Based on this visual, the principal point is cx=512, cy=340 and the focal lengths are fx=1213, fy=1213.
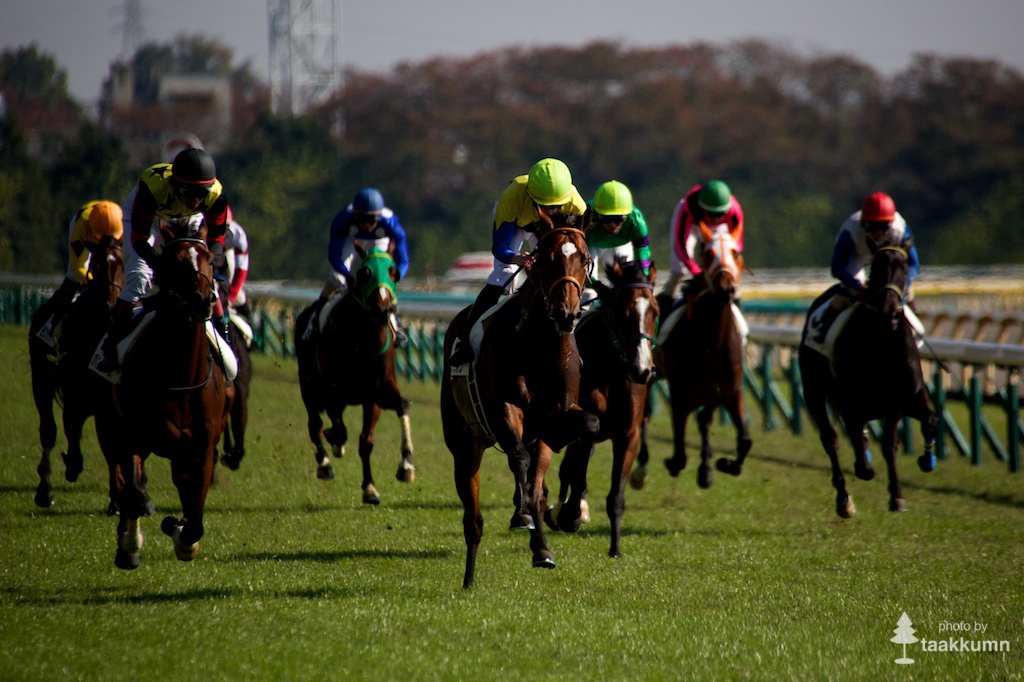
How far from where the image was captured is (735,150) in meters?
45.7

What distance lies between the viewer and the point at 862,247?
330 inches

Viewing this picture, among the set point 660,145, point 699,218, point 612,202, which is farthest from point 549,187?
point 660,145

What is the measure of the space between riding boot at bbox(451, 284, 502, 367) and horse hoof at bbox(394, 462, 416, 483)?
2.68m

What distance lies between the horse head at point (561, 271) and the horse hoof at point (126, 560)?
2.44 meters

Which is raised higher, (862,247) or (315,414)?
(862,247)

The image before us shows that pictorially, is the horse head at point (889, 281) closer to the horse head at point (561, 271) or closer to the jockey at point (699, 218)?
the jockey at point (699, 218)

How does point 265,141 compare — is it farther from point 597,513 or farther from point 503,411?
point 503,411

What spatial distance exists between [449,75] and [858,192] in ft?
54.0

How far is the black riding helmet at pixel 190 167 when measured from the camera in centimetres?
615

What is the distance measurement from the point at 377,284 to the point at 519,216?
2.53m

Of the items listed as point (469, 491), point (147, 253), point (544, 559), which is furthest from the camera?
point (469, 491)

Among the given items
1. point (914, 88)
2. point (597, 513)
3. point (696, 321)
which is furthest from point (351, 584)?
point (914, 88)

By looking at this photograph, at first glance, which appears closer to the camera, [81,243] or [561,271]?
[561,271]

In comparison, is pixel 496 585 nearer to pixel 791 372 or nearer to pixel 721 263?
pixel 721 263
